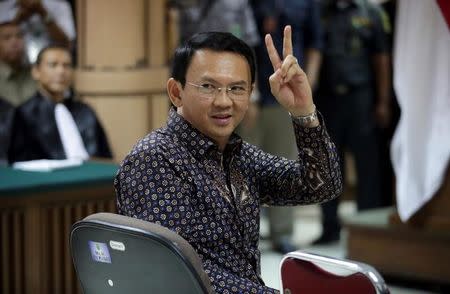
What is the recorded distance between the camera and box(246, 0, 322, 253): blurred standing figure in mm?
6035

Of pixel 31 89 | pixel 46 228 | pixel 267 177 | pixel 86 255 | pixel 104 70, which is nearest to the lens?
pixel 86 255

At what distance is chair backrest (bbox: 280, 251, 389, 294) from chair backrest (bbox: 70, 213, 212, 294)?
0.39m

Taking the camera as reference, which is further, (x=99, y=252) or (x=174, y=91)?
(x=174, y=91)

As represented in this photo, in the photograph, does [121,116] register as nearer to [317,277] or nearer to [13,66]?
[13,66]

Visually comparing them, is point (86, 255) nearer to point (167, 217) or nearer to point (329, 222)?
point (167, 217)

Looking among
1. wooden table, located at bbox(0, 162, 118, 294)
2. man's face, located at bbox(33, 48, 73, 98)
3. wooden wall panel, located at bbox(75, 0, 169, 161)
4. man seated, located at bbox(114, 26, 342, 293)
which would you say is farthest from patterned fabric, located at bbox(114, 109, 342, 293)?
wooden wall panel, located at bbox(75, 0, 169, 161)

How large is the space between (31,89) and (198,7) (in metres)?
1.10

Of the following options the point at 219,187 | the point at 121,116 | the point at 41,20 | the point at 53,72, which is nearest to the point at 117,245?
the point at 219,187

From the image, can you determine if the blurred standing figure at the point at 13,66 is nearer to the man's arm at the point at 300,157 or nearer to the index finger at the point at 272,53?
the man's arm at the point at 300,157

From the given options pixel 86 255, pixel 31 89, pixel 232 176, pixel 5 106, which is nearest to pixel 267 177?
pixel 232 176

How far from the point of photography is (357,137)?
6266 mm

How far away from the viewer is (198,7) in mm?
5938

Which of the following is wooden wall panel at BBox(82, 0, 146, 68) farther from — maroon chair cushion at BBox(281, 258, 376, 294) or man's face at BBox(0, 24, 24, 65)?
maroon chair cushion at BBox(281, 258, 376, 294)

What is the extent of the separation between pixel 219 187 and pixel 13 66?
3444mm
